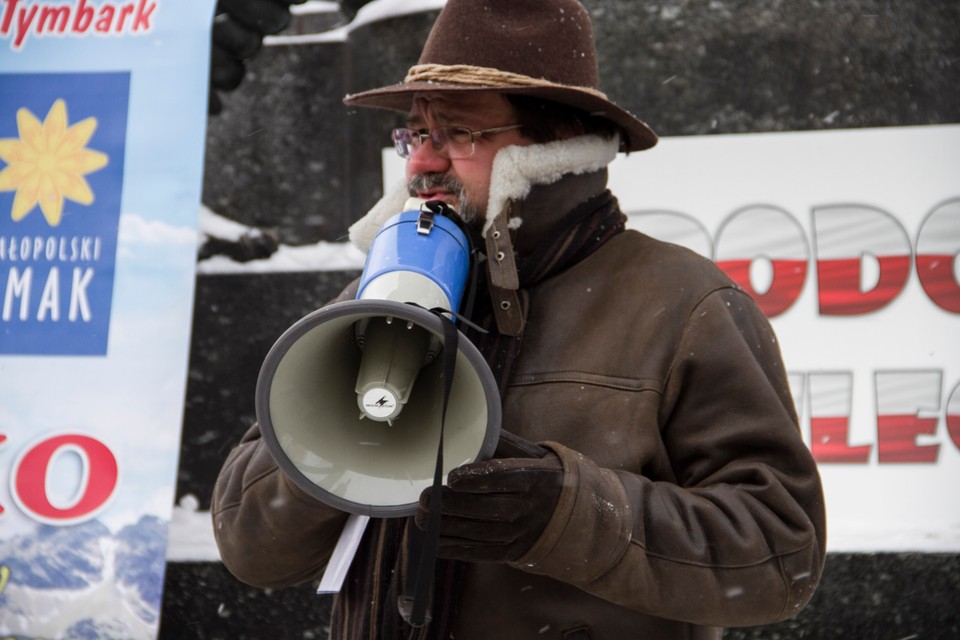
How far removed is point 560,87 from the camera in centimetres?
206

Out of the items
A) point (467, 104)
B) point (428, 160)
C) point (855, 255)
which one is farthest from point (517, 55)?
point (855, 255)

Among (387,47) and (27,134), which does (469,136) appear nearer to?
(387,47)

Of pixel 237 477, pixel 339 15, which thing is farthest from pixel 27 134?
pixel 237 477

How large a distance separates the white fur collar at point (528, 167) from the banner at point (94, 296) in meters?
1.36

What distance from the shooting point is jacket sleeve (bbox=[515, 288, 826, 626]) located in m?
1.71

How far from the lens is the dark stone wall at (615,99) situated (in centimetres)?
329

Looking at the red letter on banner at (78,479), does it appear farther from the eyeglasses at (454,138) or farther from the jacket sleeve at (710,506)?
the jacket sleeve at (710,506)

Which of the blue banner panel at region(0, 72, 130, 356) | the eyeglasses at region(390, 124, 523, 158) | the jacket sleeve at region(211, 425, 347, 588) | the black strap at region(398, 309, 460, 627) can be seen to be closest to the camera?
the black strap at region(398, 309, 460, 627)

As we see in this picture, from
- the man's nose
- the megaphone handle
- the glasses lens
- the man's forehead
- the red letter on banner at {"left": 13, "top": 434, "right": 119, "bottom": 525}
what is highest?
the man's forehead

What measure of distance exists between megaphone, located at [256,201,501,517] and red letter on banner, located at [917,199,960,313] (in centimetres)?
185

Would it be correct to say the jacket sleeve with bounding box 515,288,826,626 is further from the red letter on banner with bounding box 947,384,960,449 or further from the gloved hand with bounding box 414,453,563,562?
the red letter on banner with bounding box 947,384,960,449

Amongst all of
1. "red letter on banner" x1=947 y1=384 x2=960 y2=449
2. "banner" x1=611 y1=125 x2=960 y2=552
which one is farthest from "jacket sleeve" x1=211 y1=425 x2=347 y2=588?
"red letter on banner" x1=947 y1=384 x2=960 y2=449

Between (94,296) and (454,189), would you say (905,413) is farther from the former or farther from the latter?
(94,296)

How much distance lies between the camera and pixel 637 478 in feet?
5.94
